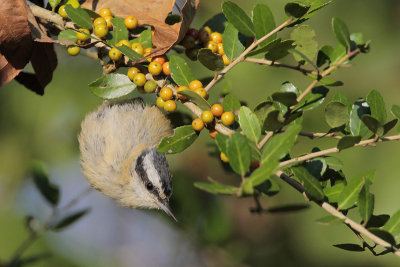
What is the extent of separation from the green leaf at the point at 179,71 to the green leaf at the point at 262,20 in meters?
0.35

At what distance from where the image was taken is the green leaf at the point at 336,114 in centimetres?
197

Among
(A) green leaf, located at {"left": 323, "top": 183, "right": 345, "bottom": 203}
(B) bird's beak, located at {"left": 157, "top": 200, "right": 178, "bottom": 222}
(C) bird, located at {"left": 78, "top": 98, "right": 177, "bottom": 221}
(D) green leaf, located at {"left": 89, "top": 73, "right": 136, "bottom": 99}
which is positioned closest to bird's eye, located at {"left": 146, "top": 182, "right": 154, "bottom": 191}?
(C) bird, located at {"left": 78, "top": 98, "right": 177, "bottom": 221}

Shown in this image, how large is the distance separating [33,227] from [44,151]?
1062 millimetres

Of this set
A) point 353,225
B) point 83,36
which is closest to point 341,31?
point 353,225

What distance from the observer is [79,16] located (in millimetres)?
2305

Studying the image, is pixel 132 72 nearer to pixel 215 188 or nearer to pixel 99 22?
pixel 99 22

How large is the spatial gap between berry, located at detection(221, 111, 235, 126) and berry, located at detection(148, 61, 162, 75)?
0.39m

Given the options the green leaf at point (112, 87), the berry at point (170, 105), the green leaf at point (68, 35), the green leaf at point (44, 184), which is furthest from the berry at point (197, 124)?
the green leaf at point (44, 184)

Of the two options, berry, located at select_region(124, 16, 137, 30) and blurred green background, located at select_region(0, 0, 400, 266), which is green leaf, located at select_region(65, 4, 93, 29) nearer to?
berry, located at select_region(124, 16, 137, 30)

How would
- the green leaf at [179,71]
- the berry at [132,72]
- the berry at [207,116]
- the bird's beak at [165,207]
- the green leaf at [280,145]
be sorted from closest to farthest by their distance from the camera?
the green leaf at [280,145]
the berry at [207,116]
the green leaf at [179,71]
the berry at [132,72]
the bird's beak at [165,207]

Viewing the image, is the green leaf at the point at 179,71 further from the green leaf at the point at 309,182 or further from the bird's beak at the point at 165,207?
the bird's beak at the point at 165,207

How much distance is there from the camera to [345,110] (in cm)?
198

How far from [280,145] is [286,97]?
0.71ft

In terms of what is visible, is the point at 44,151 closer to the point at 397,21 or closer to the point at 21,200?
the point at 21,200
